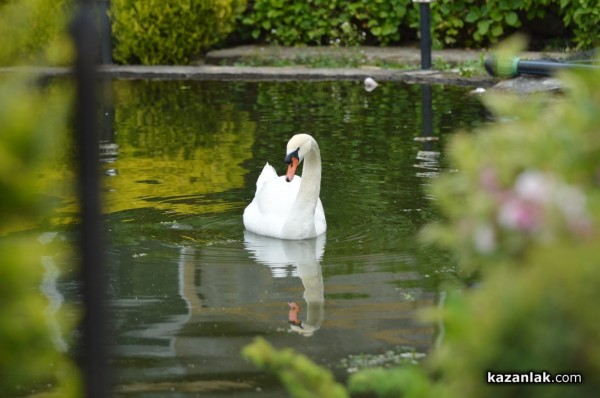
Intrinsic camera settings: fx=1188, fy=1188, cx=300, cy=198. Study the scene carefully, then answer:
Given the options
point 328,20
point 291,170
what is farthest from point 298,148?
point 328,20

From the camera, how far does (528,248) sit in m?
2.38

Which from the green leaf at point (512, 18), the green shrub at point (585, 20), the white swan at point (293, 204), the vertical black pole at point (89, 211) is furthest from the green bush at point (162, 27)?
the vertical black pole at point (89, 211)

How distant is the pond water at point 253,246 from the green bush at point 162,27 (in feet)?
12.4

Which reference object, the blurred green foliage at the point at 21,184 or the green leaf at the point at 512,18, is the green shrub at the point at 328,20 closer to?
the green leaf at the point at 512,18

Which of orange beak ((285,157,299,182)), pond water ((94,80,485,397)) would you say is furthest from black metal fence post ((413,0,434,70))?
orange beak ((285,157,299,182))

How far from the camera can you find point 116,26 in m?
17.1

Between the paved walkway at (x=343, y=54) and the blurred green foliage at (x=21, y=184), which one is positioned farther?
the paved walkway at (x=343, y=54)

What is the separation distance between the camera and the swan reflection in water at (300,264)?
19.2ft

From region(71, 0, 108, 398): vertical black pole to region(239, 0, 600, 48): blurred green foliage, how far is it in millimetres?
14606

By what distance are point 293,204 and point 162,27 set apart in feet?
32.0

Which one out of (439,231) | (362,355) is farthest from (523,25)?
(439,231)

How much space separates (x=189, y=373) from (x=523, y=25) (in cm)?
1344

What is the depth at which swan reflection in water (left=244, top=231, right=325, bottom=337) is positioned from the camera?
585 centimetres

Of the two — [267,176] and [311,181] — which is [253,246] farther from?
[267,176]
